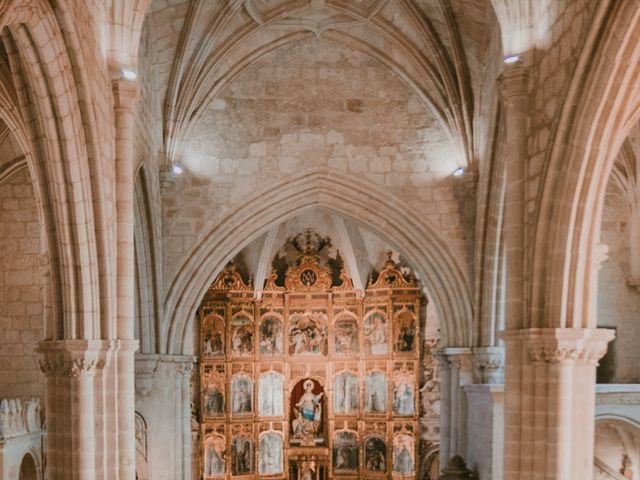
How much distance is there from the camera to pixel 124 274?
880 cm

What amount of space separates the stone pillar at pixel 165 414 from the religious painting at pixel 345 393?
4641 millimetres

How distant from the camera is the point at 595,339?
790 cm

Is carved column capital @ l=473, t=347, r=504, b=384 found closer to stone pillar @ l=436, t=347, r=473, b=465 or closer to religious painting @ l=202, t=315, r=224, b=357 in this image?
stone pillar @ l=436, t=347, r=473, b=465

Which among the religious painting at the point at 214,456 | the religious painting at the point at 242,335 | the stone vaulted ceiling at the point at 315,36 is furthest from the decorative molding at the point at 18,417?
the religious painting at the point at 242,335

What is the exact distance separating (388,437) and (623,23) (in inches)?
514

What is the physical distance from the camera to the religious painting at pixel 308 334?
61.6 feet

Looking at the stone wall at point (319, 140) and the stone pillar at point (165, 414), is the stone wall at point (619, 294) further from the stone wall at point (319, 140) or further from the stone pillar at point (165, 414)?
the stone pillar at point (165, 414)

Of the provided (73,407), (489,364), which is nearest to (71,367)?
(73,407)

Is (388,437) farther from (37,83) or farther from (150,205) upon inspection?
(37,83)

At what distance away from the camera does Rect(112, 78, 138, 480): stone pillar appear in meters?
8.63

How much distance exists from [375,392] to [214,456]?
3900 mm

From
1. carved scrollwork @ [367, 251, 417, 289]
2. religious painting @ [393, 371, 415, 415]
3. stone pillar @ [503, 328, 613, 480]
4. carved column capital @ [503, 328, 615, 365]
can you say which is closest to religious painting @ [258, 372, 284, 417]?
religious painting @ [393, 371, 415, 415]

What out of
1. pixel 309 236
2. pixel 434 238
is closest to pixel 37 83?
pixel 434 238

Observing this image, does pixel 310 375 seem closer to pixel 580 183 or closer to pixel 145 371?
pixel 145 371
